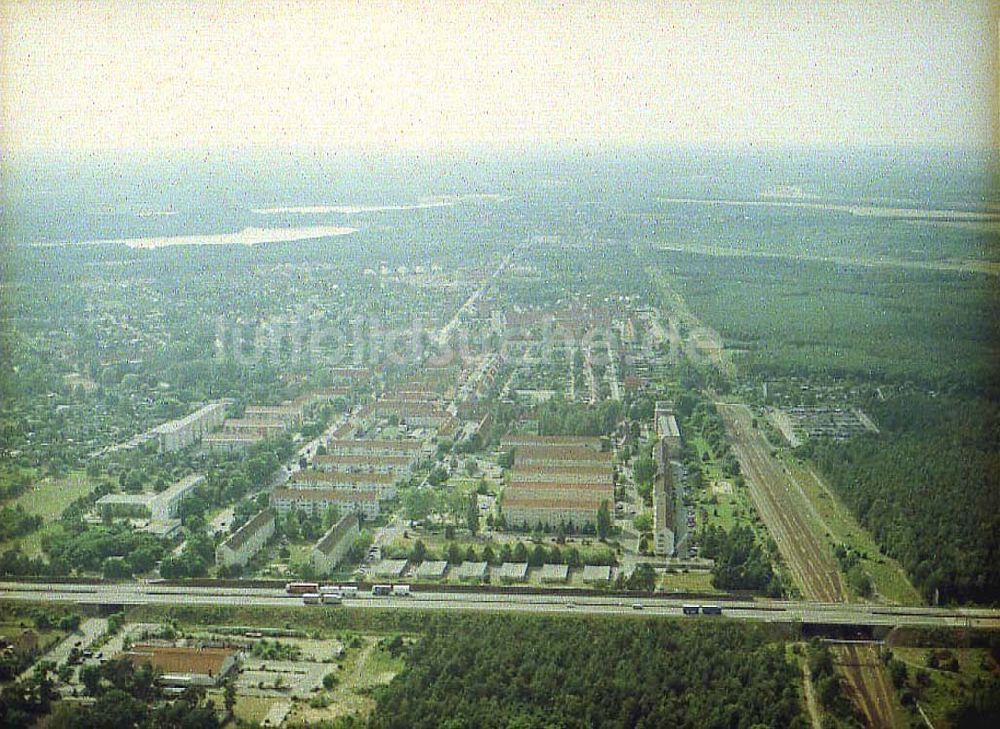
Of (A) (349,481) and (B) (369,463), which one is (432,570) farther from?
(B) (369,463)

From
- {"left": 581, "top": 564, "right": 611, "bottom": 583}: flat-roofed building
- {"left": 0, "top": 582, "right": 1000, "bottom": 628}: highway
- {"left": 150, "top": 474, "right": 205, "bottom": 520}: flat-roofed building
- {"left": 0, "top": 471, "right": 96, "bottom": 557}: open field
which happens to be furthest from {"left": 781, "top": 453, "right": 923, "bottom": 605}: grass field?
{"left": 0, "top": 471, "right": 96, "bottom": 557}: open field

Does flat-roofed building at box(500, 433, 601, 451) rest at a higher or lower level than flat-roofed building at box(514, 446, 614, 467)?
higher

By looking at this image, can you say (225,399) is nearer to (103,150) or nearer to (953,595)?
(103,150)

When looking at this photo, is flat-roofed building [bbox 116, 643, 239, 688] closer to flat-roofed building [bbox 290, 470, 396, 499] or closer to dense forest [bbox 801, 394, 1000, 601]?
flat-roofed building [bbox 290, 470, 396, 499]

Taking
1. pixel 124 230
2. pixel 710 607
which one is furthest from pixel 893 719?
pixel 124 230

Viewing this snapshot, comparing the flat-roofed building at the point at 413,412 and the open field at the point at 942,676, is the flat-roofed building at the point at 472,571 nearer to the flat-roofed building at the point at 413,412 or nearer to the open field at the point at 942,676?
the flat-roofed building at the point at 413,412

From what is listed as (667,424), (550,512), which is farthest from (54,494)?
(667,424)

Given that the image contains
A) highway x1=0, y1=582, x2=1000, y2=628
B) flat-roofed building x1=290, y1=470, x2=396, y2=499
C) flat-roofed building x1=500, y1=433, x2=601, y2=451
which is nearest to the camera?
highway x1=0, y1=582, x2=1000, y2=628
